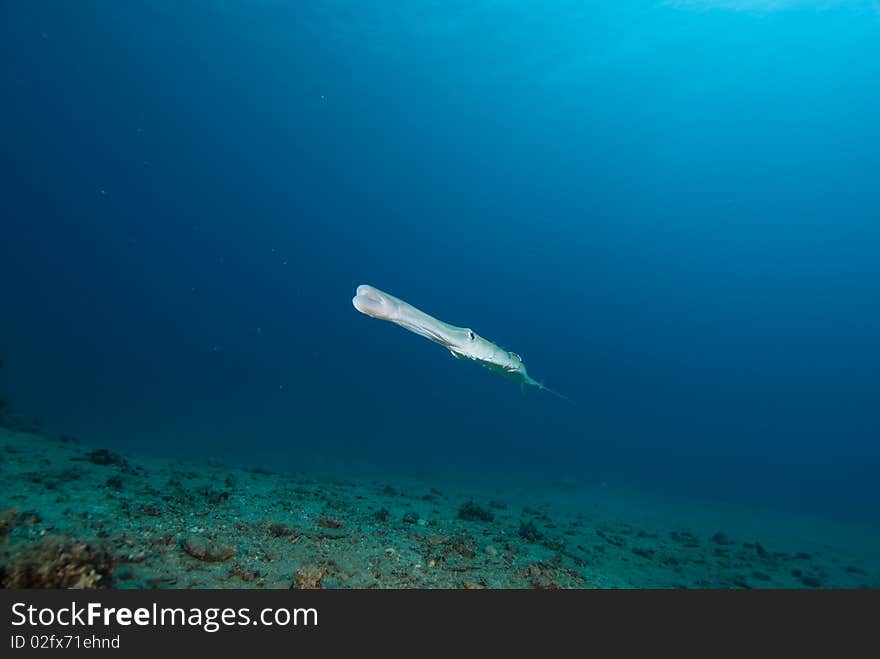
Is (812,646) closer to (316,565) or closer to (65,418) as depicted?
(316,565)

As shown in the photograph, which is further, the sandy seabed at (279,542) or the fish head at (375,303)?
the sandy seabed at (279,542)

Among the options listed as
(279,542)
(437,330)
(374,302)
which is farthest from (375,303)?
(279,542)

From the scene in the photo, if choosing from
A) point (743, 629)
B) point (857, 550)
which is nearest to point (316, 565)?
point (743, 629)

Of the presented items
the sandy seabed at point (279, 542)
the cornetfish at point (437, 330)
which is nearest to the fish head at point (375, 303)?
the cornetfish at point (437, 330)

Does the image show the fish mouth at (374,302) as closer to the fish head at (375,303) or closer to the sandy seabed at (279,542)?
the fish head at (375,303)

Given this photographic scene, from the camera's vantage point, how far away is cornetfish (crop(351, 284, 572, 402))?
2.96m

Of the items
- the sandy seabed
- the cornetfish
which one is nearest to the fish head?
the cornetfish

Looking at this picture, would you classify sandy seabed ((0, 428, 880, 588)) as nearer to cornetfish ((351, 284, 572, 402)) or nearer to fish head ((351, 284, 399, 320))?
cornetfish ((351, 284, 572, 402))

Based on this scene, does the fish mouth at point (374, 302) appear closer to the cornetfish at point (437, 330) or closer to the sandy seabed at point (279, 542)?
the cornetfish at point (437, 330)

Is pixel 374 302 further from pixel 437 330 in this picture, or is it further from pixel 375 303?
pixel 437 330

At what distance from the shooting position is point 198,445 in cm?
2341

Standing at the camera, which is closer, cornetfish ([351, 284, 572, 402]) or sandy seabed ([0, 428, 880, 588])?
cornetfish ([351, 284, 572, 402])

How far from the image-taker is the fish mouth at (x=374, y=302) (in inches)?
114

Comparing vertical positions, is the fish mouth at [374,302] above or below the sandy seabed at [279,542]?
above
